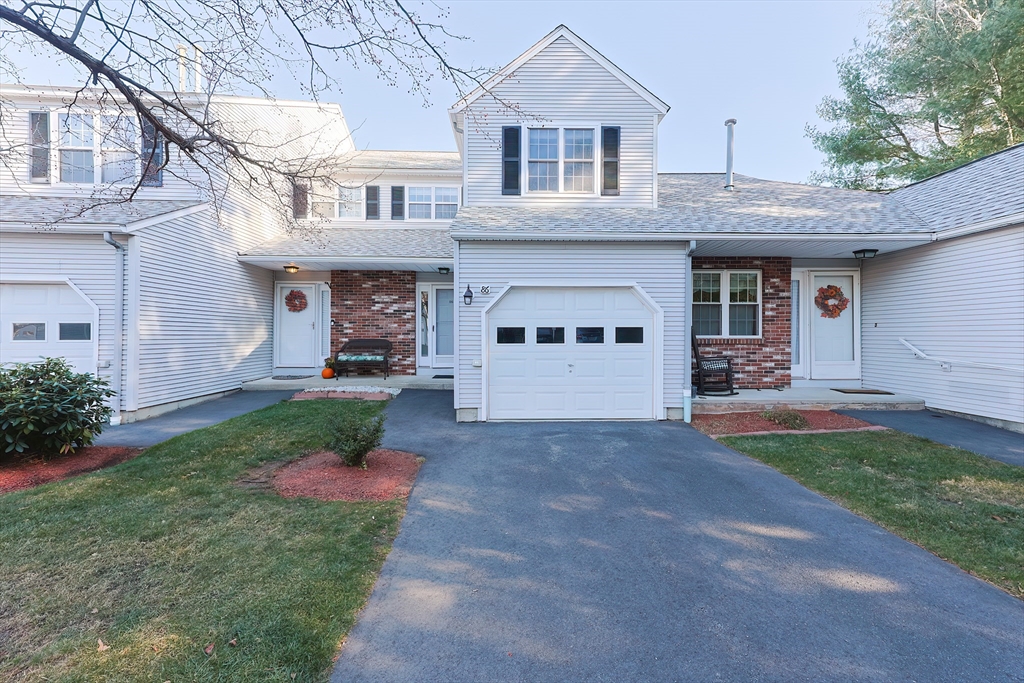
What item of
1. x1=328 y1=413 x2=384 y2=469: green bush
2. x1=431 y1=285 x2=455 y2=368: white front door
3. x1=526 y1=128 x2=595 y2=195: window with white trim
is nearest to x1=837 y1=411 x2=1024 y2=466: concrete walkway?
x1=526 y1=128 x2=595 y2=195: window with white trim

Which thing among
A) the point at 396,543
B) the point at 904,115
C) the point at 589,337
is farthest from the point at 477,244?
the point at 904,115

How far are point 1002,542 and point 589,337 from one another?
5682 millimetres

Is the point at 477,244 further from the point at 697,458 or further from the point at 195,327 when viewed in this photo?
the point at 195,327

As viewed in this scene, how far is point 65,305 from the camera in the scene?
8.52m

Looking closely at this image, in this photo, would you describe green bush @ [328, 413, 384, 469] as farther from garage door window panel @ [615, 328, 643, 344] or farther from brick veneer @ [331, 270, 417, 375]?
brick veneer @ [331, 270, 417, 375]

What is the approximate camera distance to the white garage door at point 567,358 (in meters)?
8.44

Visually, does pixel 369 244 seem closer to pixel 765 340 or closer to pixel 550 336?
pixel 550 336

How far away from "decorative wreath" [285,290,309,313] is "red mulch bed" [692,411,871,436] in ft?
35.4

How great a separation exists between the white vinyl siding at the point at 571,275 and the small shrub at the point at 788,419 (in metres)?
1.61

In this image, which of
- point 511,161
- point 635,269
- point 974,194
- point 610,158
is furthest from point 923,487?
point 511,161

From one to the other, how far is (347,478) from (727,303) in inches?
363

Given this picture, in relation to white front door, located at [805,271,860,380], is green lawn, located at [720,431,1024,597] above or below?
below

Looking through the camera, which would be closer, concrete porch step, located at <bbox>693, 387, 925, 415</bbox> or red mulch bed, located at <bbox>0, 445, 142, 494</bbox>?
red mulch bed, located at <bbox>0, 445, 142, 494</bbox>

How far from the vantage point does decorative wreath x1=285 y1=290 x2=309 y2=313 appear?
12898 mm
